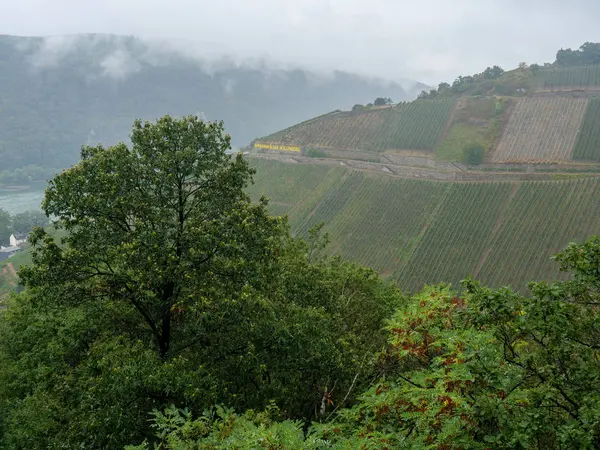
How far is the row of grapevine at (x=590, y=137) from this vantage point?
72.6 metres

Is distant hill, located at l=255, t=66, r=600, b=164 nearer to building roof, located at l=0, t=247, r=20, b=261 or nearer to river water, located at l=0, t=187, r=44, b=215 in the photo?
building roof, located at l=0, t=247, r=20, b=261

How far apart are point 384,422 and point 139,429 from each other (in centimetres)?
642

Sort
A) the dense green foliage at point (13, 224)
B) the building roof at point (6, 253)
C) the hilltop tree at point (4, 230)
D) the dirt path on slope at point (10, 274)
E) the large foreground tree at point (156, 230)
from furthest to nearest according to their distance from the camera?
the dense green foliage at point (13, 224), the hilltop tree at point (4, 230), the building roof at point (6, 253), the dirt path on slope at point (10, 274), the large foreground tree at point (156, 230)

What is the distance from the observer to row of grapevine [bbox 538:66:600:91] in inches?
3915

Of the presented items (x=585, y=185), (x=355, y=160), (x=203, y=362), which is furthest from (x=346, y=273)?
(x=355, y=160)

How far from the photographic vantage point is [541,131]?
8344cm

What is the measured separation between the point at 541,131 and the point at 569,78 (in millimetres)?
30511

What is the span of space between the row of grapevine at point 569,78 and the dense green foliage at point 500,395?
360 ft

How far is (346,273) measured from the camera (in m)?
22.3

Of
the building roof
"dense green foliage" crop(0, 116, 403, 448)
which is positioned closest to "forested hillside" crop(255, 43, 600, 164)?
the building roof

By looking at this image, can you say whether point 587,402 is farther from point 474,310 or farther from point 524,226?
point 524,226

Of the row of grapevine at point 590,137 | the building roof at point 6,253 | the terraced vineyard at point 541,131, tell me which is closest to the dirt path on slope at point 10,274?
the building roof at point 6,253

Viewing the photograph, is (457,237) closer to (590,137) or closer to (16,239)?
(590,137)

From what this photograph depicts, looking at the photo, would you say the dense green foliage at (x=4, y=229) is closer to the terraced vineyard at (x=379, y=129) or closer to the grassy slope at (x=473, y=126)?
the terraced vineyard at (x=379, y=129)
